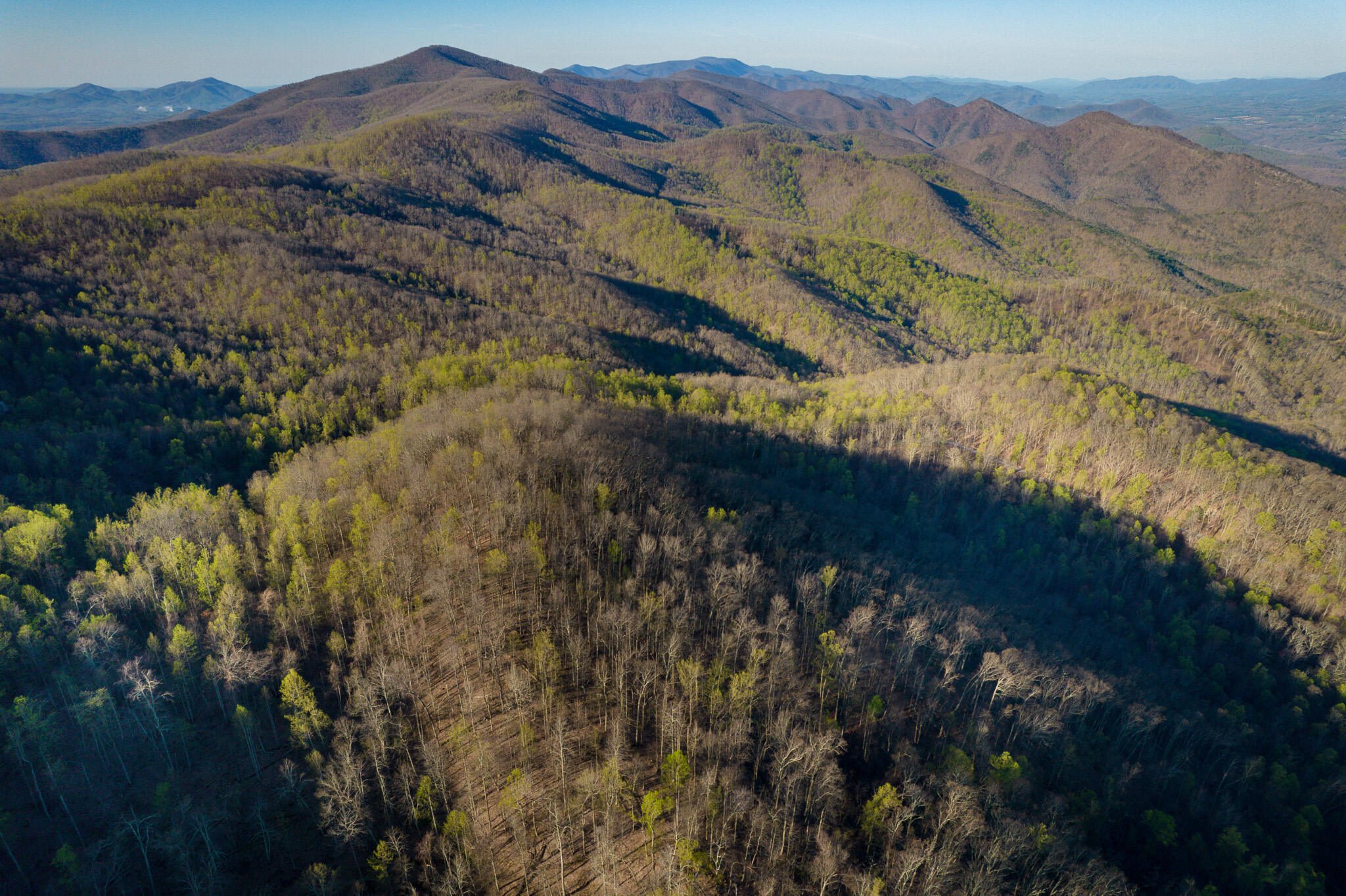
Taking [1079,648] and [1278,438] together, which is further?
[1278,438]

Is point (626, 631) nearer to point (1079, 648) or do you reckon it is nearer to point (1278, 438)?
point (1079, 648)

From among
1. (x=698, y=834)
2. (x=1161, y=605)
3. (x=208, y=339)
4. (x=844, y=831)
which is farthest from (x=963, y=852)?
(x=208, y=339)

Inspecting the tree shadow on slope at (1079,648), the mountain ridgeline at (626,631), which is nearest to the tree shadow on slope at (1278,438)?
the mountain ridgeline at (626,631)

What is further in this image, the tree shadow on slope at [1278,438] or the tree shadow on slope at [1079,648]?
the tree shadow on slope at [1278,438]

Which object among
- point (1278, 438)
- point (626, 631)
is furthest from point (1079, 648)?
point (1278, 438)

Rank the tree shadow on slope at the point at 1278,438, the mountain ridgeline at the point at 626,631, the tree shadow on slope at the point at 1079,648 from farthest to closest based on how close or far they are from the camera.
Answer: the tree shadow on slope at the point at 1278,438
the tree shadow on slope at the point at 1079,648
the mountain ridgeline at the point at 626,631

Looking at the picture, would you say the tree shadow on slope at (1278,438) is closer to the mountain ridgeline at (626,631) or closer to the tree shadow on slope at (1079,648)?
the mountain ridgeline at (626,631)

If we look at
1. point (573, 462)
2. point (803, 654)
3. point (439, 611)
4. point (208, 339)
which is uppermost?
point (208, 339)

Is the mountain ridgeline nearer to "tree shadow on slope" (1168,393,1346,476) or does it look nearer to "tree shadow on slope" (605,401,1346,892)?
"tree shadow on slope" (605,401,1346,892)

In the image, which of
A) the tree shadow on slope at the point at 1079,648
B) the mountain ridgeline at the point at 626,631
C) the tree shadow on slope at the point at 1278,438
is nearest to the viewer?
the mountain ridgeline at the point at 626,631

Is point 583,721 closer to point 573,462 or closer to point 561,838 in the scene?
point 561,838

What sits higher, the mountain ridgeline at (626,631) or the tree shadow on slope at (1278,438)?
the mountain ridgeline at (626,631)
